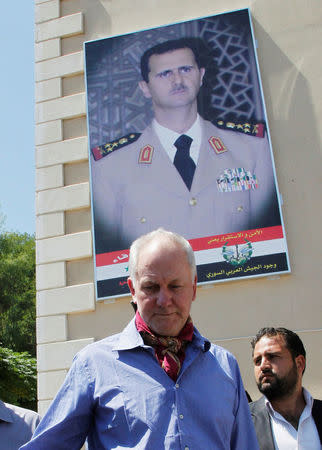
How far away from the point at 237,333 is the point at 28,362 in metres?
8.02

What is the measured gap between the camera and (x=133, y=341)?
2.05 meters

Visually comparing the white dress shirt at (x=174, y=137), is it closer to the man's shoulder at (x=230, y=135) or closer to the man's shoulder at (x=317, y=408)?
the man's shoulder at (x=230, y=135)

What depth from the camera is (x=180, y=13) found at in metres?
8.23

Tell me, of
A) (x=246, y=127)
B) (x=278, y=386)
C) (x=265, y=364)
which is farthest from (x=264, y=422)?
(x=246, y=127)

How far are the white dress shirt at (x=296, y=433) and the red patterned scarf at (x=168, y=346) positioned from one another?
1.73 meters

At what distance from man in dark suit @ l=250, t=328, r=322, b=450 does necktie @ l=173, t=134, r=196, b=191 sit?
3.58 meters

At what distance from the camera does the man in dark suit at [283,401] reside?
348 cm

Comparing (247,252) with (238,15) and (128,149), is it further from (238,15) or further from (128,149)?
(238,15)

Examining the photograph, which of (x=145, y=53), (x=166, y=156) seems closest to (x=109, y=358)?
(x=166, y=156)

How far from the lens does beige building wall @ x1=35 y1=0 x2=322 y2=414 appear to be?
6.69 metres

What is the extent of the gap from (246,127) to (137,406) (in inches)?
235

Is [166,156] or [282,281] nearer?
[282,281]

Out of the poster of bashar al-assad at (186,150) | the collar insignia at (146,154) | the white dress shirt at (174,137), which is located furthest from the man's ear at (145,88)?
the collar insignia at (146,154)

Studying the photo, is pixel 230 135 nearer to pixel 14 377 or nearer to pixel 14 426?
pixel 14 426
